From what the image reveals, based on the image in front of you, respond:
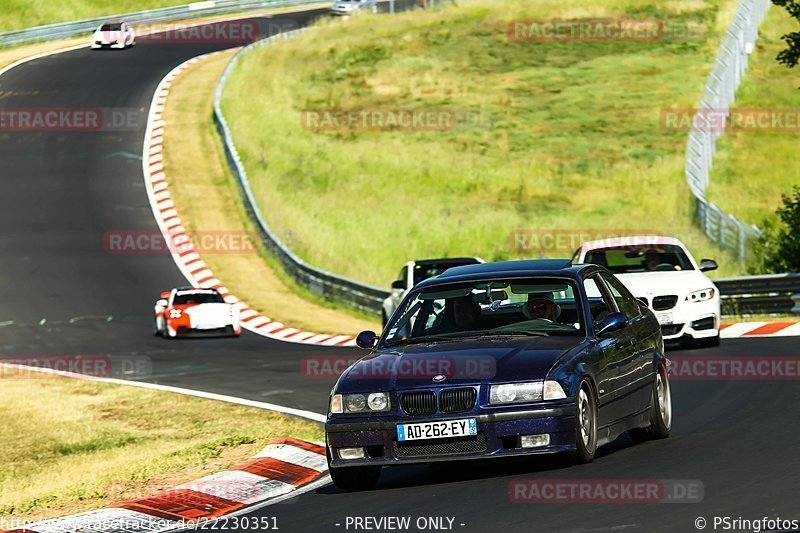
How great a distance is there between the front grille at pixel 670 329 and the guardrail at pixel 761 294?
509 centimetres

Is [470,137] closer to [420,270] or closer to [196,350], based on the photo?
[196,350]

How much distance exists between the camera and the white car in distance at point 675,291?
19.1 metres

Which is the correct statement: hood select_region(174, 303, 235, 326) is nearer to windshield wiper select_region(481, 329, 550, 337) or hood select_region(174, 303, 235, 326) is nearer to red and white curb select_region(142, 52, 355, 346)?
red and white curb select_region(142, 52, 355, 346)

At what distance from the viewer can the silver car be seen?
2840 inches

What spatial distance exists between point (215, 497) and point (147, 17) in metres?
64.1

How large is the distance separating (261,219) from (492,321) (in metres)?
28.5

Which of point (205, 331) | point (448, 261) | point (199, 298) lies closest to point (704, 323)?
point (448, 261)

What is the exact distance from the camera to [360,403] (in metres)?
10.0

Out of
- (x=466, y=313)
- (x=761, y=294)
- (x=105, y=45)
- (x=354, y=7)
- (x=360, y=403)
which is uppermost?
(x=354, y=7)

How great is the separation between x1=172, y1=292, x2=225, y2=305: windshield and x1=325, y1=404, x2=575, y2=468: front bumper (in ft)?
65.9

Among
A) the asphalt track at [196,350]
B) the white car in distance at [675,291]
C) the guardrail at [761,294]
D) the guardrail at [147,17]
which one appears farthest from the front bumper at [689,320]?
the guardrail at [147,17]

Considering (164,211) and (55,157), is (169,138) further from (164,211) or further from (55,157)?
(164,211)

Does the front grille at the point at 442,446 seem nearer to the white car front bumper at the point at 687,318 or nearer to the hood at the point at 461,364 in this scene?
the hood at the point at 461,364

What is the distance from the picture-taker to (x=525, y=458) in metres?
11.2
